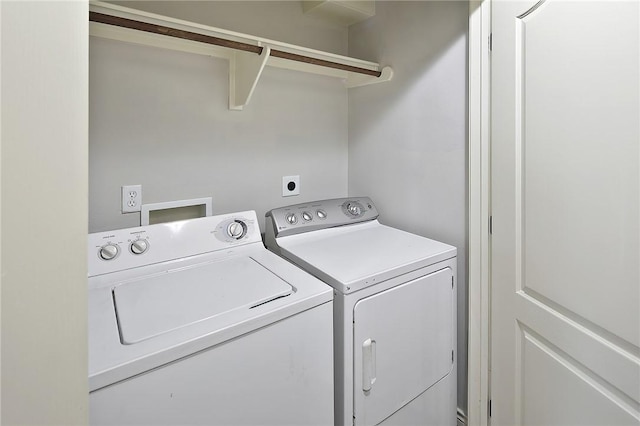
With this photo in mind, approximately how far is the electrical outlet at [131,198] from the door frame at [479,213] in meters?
1.54

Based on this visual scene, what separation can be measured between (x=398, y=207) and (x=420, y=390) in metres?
0.96

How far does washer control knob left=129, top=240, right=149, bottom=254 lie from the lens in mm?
1281

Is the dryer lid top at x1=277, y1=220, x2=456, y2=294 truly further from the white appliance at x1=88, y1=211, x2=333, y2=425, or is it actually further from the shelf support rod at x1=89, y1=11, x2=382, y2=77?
the shelf support rod at x1=89, y1=11, x2=382, y2=77

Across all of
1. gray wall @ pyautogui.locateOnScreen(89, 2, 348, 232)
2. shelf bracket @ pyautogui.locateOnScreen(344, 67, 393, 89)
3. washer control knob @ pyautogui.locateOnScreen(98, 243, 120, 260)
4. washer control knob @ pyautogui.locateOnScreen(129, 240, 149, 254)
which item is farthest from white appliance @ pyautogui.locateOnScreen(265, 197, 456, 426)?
shelf bracket @ pyautogui.locateOnScreen(344, 67, 393, 89)

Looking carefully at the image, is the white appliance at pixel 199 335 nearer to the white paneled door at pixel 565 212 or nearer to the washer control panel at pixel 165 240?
the washer control panel at pixel 165 240

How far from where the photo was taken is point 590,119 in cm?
101

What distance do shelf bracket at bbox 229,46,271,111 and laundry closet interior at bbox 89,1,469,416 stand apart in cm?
3

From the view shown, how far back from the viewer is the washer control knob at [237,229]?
1.50 meters

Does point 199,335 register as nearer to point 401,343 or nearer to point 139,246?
point 139,246

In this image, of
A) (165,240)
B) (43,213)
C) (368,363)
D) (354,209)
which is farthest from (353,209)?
(43,213)

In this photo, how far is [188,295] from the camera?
3.59ft

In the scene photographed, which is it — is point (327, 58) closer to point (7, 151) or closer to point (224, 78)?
point (224, 78)

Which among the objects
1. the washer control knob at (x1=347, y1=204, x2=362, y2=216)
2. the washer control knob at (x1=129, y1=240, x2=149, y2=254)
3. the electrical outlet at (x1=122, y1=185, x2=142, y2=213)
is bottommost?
the washer control knob at (x1=129, y1=240, x2=149, y2=254)

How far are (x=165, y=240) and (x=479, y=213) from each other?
1.37 metres
